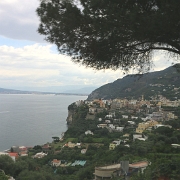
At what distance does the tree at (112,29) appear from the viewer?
→ 8.44 feet

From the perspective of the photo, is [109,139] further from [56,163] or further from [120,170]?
[120,170]

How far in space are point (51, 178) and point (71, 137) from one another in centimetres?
1173

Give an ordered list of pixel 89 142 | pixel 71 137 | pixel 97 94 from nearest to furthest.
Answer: pixel 89 142 → pixel 71 137 → pixel 97 94

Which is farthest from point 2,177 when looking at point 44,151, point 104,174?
point 44,151

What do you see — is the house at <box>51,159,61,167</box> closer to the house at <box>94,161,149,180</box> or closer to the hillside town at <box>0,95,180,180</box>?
→ the hillside town at <box>0,95,180,180</box>

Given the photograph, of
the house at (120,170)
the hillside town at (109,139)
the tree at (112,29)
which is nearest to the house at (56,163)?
the hillside town at (109,139)

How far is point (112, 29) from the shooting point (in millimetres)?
2828

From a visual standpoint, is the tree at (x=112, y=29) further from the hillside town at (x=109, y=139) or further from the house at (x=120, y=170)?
the house at (x=120, y=170)

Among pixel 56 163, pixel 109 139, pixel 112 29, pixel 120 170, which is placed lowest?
pixel 56 163

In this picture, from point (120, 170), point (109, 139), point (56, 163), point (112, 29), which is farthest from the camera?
point (109, 139)

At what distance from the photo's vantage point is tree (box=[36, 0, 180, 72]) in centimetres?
257

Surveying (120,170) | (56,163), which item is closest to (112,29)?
(120,170)

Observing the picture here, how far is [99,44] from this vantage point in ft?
9.89

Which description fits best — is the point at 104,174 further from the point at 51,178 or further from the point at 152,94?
the point at 152,94
